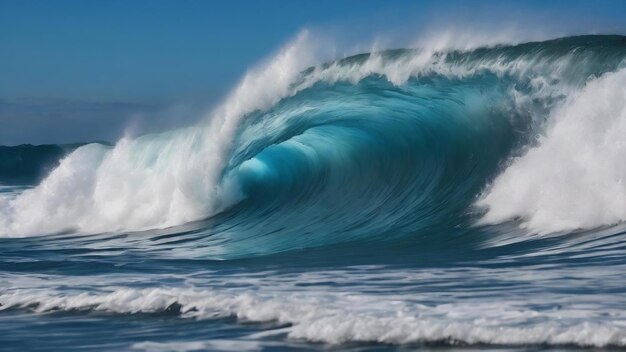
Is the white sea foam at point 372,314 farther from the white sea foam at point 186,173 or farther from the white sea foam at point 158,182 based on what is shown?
the white sea foam at point 158,182

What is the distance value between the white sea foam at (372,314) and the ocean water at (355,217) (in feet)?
0.05

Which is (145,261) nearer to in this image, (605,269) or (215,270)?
(215,270)

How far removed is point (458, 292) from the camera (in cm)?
681

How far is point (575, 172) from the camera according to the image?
33.1 ft

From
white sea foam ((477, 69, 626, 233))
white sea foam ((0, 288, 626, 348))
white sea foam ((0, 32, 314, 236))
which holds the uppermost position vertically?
white sea foam ((0, 32, 314, 236))

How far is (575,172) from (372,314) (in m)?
4.69

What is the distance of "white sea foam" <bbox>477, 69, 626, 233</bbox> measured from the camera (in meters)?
9.56

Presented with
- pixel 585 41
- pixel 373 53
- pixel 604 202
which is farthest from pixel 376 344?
pixel 373 53

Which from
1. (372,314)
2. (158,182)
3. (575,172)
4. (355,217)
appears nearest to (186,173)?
(158,182)

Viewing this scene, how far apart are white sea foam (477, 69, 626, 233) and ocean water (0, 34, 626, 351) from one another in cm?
3

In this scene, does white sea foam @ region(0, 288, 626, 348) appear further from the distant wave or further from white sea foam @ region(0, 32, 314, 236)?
white sea foam @ region(0, 32, 314, 236)

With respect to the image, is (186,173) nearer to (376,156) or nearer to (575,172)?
(376,156)

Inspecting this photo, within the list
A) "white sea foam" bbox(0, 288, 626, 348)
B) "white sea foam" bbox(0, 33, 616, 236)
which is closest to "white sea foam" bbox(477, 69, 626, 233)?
"white sea foam" bbox(0, 33, 616, 236)

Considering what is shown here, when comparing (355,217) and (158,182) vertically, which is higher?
(158,182)
